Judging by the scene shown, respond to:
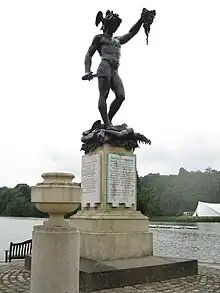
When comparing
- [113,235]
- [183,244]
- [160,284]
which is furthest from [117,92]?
[183,244]

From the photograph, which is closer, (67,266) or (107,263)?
(67,266)

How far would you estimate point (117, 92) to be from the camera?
8914 mm

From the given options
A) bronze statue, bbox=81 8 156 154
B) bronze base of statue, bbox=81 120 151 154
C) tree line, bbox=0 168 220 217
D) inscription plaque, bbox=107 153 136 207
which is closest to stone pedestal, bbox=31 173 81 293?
inscription plaque, bbox=107 153 136 207

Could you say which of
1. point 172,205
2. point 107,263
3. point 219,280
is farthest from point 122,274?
point 172,205

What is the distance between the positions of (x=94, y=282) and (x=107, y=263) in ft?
2.90

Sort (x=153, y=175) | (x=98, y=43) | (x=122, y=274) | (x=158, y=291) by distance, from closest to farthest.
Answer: (x=158, y=291)
(x=122, y=274)
(x=98, y=43)
(x=153, y=175)

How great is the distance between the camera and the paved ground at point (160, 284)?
20.0 feet

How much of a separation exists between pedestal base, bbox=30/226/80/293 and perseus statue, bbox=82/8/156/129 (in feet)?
17.1

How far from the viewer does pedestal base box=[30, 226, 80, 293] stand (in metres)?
3.42

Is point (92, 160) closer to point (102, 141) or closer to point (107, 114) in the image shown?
point (102, 141)

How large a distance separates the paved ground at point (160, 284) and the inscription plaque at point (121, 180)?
78.7 inches

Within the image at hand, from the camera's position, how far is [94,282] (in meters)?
6.08

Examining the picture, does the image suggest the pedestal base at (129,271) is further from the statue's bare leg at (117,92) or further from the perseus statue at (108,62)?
the statue's bare leg at (117,92)

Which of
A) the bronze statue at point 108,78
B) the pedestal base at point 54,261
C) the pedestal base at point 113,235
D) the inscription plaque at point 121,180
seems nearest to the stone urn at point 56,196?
the pedestal base at point 54,261
